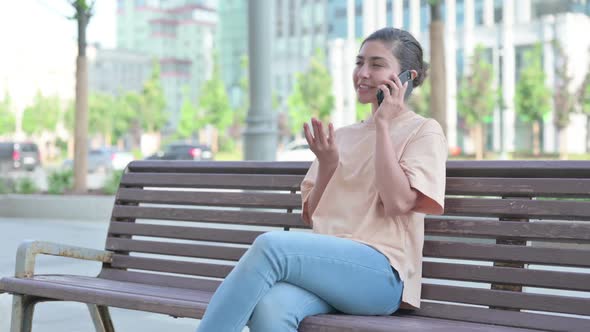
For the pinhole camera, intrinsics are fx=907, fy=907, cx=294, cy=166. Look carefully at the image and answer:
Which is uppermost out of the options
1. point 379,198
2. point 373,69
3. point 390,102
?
point 373,69

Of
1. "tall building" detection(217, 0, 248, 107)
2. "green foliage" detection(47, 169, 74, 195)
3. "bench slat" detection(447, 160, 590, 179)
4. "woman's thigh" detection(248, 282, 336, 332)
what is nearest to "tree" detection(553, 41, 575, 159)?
"green foliage" detection(47, 169, 74, 195)

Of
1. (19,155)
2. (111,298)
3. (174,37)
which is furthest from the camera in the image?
(174,37)

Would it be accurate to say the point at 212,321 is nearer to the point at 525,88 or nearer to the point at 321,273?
the point at 321,273

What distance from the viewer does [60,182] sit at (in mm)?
16859

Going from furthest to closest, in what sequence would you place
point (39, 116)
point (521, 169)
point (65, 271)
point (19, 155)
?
point (39, 116), point (19, 155), point (65, 271), point (521, 169)

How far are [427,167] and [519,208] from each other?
17.2 inches

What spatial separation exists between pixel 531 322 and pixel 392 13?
73.1m

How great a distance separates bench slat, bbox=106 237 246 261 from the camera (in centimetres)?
406

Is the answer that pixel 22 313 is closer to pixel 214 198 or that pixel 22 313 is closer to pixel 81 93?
pixel 214 198

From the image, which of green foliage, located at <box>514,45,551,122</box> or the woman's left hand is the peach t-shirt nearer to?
the woman's left hand

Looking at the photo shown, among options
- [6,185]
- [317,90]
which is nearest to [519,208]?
[6,185]

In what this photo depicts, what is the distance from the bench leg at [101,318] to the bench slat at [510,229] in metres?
1.69

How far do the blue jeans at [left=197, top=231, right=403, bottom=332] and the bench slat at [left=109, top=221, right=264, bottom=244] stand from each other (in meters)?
0.95

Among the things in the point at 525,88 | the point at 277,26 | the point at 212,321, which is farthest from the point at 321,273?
the point at 277,26
